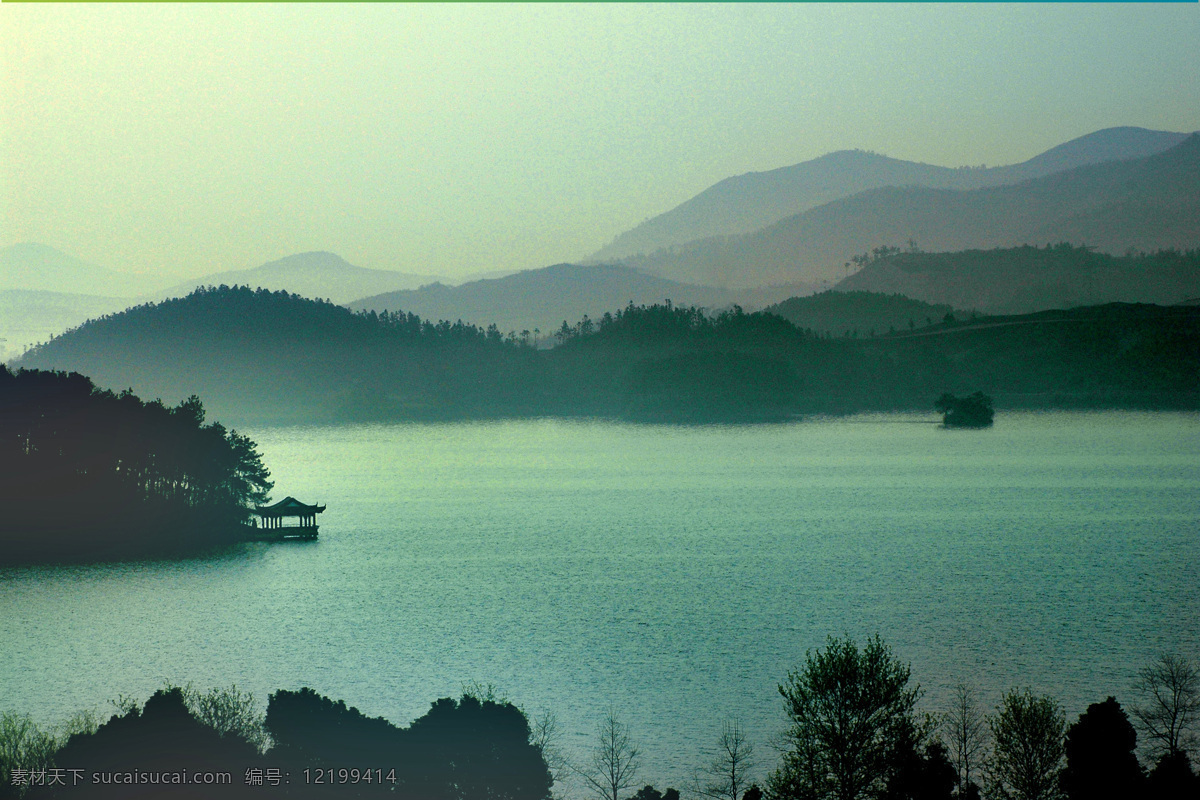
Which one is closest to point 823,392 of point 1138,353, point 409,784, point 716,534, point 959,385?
Result: point 959,385

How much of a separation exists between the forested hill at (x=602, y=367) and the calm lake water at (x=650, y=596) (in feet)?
259

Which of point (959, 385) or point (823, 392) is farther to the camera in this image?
point (823, 392)

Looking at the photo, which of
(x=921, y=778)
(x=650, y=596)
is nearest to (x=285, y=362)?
(x=650, y=596)

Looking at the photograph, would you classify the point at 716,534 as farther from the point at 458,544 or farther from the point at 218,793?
the point at 218,793

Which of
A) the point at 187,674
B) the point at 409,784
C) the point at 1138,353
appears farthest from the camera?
the point at 1138,353

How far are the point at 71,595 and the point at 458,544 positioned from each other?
1679cm

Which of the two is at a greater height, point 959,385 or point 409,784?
point 959,385

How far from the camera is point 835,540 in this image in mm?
47125

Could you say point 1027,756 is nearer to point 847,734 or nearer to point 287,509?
point 847,734

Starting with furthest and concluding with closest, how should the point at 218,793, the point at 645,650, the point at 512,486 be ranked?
the point at 512,486 → the point at 645,650 → the point at 218,793

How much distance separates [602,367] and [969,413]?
84.9 meters

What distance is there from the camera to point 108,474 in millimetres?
44969

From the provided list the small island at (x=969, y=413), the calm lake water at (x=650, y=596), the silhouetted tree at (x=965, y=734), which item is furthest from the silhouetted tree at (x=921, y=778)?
the small island at (x=969, y=413)

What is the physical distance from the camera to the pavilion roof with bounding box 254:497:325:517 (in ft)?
159
